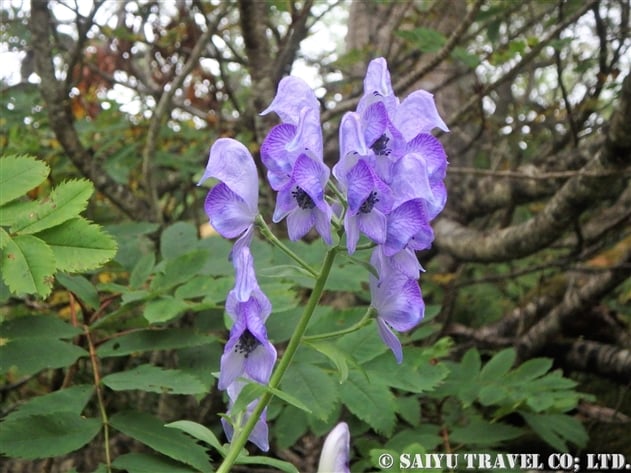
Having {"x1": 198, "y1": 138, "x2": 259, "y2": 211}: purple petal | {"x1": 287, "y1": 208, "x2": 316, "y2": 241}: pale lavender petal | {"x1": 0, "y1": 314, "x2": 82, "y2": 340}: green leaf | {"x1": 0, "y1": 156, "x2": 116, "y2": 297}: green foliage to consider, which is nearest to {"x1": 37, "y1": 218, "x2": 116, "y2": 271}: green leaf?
{"x1": 0, "y1": 156, "x2": 116, "y2": 297}: green foliage

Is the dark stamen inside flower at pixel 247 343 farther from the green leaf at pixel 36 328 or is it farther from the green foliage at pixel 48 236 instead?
the green leaf at pixel 36 328

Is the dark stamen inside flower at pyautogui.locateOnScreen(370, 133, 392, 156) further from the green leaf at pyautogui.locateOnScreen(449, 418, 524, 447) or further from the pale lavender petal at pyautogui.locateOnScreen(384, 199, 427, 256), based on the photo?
the green leaf at pyautogui.locateOnScreen(449, 418, 524, 447)

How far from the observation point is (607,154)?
1.90 meters

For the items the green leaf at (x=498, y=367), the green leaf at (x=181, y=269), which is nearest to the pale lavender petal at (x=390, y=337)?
the green leaf at (x=181, y=269)

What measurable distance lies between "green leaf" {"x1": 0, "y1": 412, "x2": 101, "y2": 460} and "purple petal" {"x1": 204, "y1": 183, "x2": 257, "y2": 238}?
1.59 ft

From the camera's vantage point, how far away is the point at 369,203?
2.93ft

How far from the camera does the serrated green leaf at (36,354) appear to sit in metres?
1.25

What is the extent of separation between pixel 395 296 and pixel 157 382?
0.50 m

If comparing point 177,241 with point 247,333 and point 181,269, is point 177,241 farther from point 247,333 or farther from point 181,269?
point 247,333

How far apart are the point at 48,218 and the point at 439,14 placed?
2470 millimetres

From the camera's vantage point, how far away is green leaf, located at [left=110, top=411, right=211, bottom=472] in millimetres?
1137

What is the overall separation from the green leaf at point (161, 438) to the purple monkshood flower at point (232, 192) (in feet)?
1.32

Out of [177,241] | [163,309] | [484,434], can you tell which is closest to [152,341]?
[163,309]

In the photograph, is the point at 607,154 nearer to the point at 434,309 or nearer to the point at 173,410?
the point at 434,309
